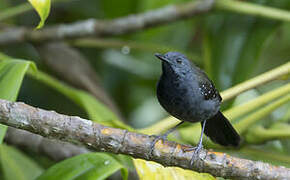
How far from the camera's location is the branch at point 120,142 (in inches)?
62.7

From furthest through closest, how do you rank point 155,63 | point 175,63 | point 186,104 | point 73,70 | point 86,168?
point 155,63 < point 73,70 < point 175,63 < point 186,104 < point 86,168

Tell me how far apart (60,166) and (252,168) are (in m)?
0.91

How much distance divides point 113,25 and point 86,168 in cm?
165

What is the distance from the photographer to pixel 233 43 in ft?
10.9

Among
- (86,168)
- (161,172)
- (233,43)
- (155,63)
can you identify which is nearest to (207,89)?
(161,172)

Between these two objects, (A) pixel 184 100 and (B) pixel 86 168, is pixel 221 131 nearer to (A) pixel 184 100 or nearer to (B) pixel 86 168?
(A) pixel 184 100

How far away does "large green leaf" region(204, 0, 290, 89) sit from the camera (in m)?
3.16

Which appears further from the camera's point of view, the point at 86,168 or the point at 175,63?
the point at 175,63

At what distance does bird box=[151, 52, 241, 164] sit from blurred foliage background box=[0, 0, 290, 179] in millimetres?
102

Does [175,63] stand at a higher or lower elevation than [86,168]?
higher

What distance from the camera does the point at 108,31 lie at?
138 inches

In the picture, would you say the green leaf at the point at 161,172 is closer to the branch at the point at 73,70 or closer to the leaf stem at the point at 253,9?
the leaf stem at the point at 253,9

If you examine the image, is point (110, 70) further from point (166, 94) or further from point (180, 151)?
point (180, 151)

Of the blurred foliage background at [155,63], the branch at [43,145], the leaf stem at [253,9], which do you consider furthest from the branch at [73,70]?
the leaf stem at [253,9]
